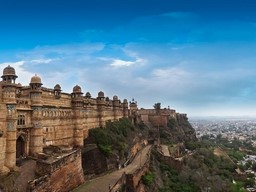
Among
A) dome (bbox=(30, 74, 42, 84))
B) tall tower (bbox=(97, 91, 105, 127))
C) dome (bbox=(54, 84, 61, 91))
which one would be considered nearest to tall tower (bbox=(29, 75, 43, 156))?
dome (bbox=(30, 74, 42, 84))

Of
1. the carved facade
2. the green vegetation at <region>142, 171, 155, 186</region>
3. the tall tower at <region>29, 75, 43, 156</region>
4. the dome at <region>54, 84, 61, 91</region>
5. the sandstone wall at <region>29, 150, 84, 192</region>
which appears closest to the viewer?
the sandstone wall at <region>29, 150, 84, 192</region>

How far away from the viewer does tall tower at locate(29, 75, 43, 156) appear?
28391mm

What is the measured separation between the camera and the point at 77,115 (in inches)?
1460

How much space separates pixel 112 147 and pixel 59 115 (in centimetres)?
931

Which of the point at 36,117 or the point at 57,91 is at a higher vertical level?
the point at 57,91

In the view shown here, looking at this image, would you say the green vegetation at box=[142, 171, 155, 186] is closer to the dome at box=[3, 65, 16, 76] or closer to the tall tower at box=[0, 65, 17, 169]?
the tall tower at box=[0, 65, 17, 169]

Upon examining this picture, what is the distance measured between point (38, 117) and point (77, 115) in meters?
8.41

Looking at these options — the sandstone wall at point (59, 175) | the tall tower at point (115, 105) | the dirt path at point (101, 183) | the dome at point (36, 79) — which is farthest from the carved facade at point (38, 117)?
the tall tower at point (115, 105)

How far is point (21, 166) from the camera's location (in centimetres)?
2448

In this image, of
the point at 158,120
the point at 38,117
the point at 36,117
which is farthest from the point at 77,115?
the point at 158,120

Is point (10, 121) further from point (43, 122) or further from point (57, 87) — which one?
point (57, 87)

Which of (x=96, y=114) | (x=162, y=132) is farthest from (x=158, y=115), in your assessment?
(x=96, y=114)

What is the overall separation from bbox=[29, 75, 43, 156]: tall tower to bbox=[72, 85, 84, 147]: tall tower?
7719mm

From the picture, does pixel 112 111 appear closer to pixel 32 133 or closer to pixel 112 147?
pixel 112 147
